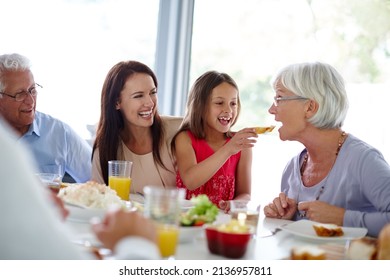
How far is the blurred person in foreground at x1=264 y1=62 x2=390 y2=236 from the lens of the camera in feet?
6.79

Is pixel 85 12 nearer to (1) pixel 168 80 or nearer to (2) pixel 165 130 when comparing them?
(1) pixel 168 80

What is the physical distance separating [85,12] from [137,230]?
3.40m

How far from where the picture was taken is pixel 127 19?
4582 millimetres

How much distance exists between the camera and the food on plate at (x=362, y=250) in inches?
58.2

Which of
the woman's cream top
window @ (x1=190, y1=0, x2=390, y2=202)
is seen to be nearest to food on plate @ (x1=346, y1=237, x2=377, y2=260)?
the woman's cream top

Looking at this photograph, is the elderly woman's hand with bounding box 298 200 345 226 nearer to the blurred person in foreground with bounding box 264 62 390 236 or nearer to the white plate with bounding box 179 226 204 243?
the blurred person in foreground with bounding box 264 62 390 236

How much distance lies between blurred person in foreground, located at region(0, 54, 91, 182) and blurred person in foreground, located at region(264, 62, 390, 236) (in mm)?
1313

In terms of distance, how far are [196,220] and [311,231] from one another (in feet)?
1.49

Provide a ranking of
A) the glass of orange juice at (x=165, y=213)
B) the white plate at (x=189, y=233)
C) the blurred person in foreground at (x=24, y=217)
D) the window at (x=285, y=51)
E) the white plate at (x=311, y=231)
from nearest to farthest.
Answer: the blurred person in foreground at (x=24, y=217), the glass of orange juice at (x=165, y=213), the white plate at (x=189, y=233), the white plate at (x=311, y=231), the window at (x=285, y=51)

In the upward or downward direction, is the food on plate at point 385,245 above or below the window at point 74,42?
below

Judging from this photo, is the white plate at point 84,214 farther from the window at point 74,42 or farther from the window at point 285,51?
the window at point 285,51

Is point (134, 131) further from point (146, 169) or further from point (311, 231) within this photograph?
point (311, 231)

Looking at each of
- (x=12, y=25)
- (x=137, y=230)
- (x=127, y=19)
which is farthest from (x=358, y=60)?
(x=137, y=230)

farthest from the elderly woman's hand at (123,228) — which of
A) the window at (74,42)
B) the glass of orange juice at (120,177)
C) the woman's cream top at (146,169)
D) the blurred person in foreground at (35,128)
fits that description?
the window at (74,42)
